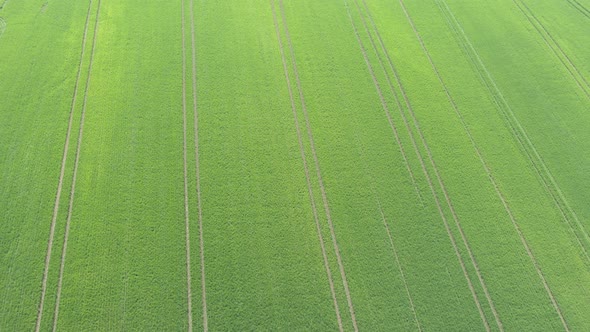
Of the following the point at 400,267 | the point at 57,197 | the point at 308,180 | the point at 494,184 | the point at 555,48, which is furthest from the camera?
the point at 555,48

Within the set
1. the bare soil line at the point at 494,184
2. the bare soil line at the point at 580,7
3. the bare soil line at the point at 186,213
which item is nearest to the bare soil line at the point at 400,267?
the bare soil line at the point at 494,184

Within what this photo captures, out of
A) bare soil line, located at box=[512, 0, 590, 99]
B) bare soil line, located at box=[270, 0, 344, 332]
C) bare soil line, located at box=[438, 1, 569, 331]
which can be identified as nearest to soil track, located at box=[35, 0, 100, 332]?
bare soil line, located at box=[270, 0, 344, 332]

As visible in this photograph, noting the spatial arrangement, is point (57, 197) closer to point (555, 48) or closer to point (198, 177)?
point (198, 177)

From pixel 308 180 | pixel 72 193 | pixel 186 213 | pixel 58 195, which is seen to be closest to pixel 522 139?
pixel 308 180

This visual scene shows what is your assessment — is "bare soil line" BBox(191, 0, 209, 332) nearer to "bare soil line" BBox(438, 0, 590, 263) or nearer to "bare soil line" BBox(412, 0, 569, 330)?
"bare soil line" BBox(412, 0, 569, 330)

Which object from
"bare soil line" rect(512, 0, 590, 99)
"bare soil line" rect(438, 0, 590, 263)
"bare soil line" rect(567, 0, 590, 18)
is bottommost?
"bare soil line" rect(438, 0, 590, 263)

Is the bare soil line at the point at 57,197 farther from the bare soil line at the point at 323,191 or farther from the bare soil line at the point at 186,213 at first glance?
the bare soil line at the point at 323,191

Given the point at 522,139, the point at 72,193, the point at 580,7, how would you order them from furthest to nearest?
the point at 580,7 < the point at 522,139 < the point at 72,193
